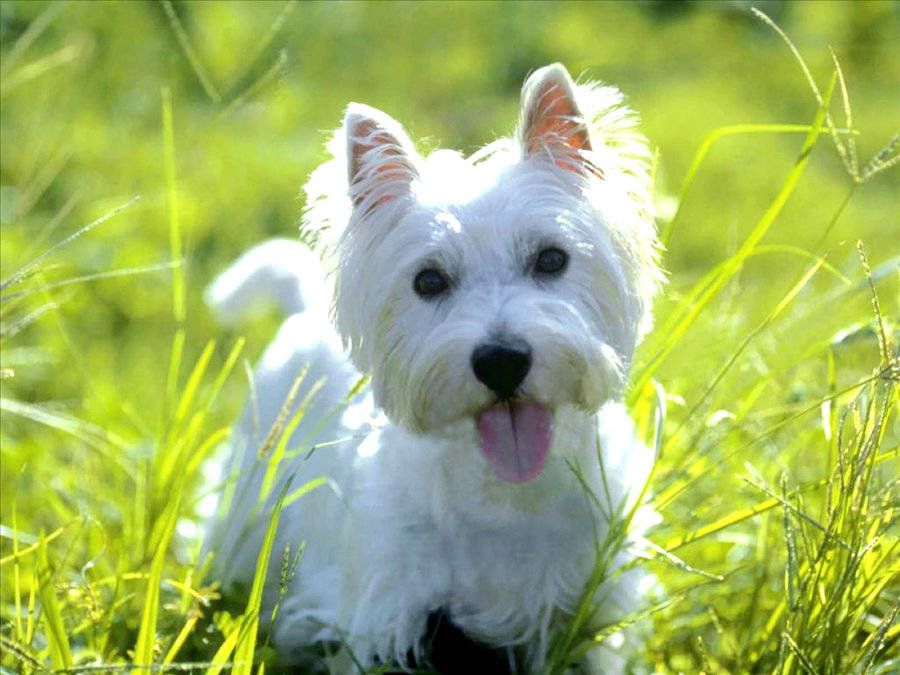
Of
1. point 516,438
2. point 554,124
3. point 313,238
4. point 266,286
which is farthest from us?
Answer: point 266,286

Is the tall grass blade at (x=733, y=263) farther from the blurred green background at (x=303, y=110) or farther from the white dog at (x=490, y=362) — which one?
the blurred green background at (x=303, y=110)

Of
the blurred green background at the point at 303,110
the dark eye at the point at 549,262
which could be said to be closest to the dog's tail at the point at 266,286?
the blurred green background at the point at 303,110

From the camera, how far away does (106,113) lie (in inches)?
327

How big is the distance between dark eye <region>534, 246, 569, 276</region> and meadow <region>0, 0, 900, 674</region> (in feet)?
1.37

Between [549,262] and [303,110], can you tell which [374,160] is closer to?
[549,262]

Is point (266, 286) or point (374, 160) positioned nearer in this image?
point (374, 160)

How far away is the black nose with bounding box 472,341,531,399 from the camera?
2.92 m

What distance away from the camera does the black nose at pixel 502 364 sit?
2924 mm

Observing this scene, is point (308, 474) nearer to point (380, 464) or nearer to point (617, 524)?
point (380, 464)

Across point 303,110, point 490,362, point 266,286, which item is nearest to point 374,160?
point 490,362

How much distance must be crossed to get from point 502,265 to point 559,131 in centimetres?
39

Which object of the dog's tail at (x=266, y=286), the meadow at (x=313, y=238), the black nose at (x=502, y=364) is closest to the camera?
the black nose at (x=502, y=364)

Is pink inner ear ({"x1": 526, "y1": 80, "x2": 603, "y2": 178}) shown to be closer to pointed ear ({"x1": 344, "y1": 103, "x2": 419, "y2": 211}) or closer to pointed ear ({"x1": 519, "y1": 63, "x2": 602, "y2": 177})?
pointed ear ({"x1": 519, "y1": 63, "x2": 602, "y2": 177})

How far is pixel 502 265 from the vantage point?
Answer: 316 centimetres
